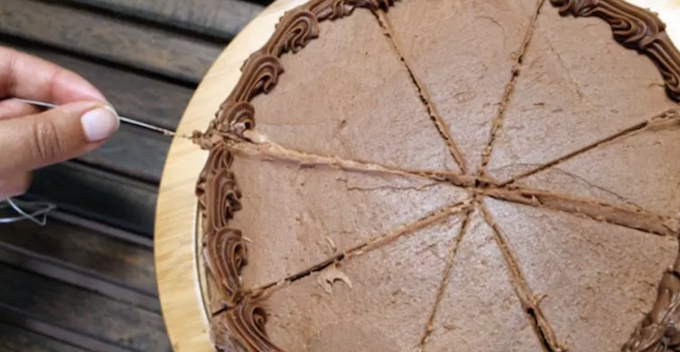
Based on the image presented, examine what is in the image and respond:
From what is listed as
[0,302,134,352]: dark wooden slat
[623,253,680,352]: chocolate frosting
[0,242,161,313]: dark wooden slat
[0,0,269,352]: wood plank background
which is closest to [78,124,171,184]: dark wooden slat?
[0,0,269,352]: wood plank background

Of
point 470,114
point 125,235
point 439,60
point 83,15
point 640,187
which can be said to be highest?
point 83,15

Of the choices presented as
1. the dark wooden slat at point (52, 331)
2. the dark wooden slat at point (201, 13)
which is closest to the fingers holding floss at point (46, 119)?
the dark wooden slat at point (201, 13)

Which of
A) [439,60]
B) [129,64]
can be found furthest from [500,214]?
[129,64]

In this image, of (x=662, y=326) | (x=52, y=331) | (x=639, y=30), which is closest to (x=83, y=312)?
(x=52, y=331)

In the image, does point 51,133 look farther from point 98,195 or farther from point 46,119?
point 98,195

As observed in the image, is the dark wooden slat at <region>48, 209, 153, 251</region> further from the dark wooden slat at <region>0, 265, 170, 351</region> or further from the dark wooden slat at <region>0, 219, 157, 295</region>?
the dark wooden slat at <region>0, 265, 170, 351</region>

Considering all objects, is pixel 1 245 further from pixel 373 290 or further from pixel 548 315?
pixel 548 315

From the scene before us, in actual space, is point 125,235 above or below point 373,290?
above
